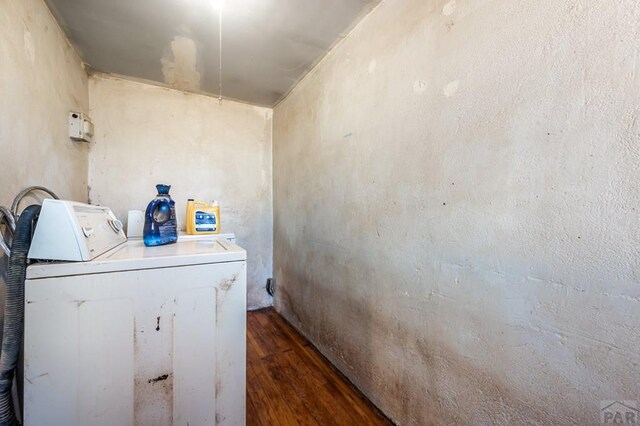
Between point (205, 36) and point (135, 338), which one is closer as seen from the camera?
point (135, 338)

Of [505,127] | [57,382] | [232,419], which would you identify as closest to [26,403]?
[57,382]

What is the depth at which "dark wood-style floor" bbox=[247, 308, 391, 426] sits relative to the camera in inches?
53.7

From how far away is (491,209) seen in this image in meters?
0.91

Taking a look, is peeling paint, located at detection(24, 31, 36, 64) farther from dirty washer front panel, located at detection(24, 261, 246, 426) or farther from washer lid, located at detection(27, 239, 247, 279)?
dirty washer front panel, located at detection(24, 261, 246, 426)

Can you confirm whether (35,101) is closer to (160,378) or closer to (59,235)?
(59,235)

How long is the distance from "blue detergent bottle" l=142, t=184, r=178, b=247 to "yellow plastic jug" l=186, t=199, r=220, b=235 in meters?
0.36

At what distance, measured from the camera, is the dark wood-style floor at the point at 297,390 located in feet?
4.47

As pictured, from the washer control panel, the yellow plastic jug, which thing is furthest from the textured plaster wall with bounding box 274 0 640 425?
the washer control panel

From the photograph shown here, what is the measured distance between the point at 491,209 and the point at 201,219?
1739 mm

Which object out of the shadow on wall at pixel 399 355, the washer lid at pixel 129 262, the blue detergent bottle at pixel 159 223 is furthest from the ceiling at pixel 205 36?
the shadow on wall at pixel 399 355

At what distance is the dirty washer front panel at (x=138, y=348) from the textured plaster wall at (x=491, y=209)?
0.80m

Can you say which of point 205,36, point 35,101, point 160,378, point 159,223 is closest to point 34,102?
point 35,101

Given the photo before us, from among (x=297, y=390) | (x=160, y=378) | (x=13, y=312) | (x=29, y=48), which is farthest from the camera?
(x=297, y=390)

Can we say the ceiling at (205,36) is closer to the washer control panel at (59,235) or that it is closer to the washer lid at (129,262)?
the washer control panel at (59,235)
